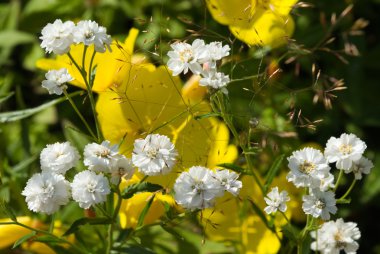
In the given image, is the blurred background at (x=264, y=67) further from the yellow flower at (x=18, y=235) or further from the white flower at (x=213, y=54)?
the white flower at (x=213, y=54)

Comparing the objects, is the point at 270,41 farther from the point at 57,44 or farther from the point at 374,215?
the point at 374,215

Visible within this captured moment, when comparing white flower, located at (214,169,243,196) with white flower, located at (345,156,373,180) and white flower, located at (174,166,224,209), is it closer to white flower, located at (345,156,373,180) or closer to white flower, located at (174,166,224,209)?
white flower, located at (174,166,224,209)

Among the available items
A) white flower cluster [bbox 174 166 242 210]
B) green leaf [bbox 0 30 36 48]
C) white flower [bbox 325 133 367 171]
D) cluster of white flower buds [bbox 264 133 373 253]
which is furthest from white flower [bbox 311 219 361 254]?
green leaf [bbox 0 30 36 48]

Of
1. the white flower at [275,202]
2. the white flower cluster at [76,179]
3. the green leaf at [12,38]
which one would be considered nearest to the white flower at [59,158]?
the white flower cluster at [76,179]

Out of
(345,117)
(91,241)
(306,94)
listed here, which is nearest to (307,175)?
(91,241)

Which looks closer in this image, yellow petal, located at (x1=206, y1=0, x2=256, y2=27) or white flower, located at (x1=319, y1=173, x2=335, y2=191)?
white flower, located at (x1=319, y1=173, x2=335, y2=191)
